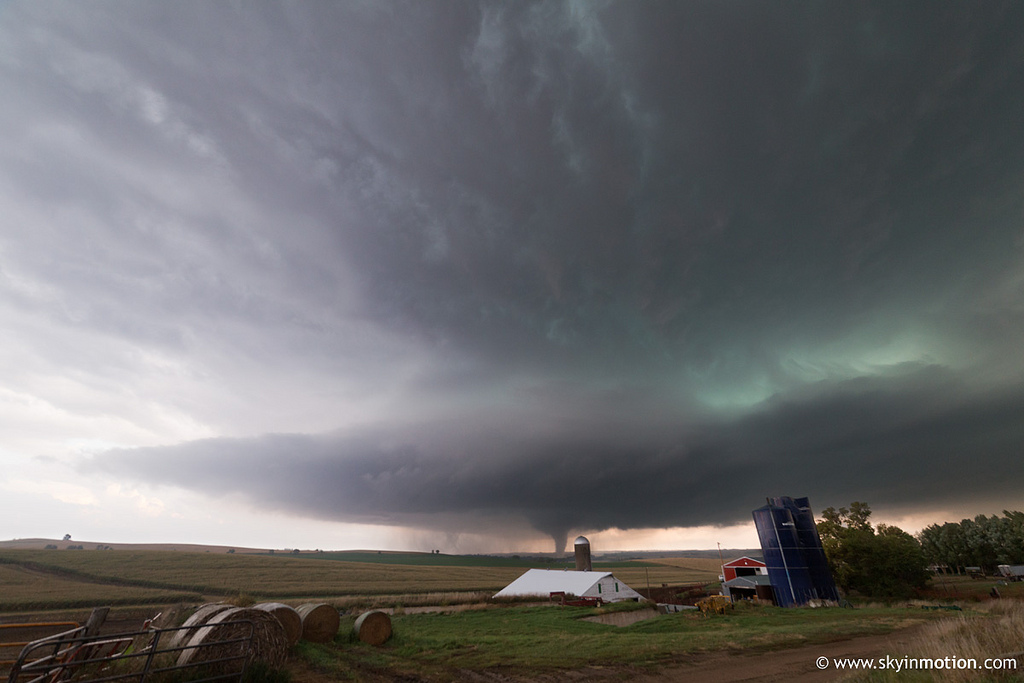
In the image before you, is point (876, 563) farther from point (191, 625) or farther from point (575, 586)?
point (191, 625)

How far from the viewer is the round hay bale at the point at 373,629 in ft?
82.1

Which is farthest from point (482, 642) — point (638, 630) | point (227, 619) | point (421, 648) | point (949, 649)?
point (949, 649)

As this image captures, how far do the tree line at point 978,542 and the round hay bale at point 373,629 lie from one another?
11409 cm

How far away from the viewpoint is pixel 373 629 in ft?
82.9

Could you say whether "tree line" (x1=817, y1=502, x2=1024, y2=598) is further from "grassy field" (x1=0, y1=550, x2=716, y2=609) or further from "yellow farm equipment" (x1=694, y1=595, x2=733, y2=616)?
"grassy field" (x1=0, y1=550, x2=716, y2=609)

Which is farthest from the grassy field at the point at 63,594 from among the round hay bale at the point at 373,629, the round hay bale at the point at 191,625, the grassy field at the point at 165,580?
the round hay bale at the point at 191,625

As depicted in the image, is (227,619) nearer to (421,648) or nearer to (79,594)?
(421,648)

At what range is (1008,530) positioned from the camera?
8312 centimetres

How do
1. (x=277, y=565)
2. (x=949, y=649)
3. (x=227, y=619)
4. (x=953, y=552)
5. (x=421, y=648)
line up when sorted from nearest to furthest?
(x=949, y=649) → (x=227, y=619) → (x=421, y=648) → (x=953, y=552) → (x=277, y=565)

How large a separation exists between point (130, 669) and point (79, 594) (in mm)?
64930

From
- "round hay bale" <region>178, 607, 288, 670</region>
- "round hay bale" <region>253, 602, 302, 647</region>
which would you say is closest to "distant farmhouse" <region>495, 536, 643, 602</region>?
"round hay bale" <region>253, 602, 302, 647</region>

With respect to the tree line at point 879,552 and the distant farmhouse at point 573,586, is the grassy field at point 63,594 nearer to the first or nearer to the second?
the distant farmhouse at point 573,586

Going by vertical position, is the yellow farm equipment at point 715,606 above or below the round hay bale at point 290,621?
below

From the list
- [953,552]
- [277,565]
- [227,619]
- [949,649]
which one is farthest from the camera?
[277,565]
